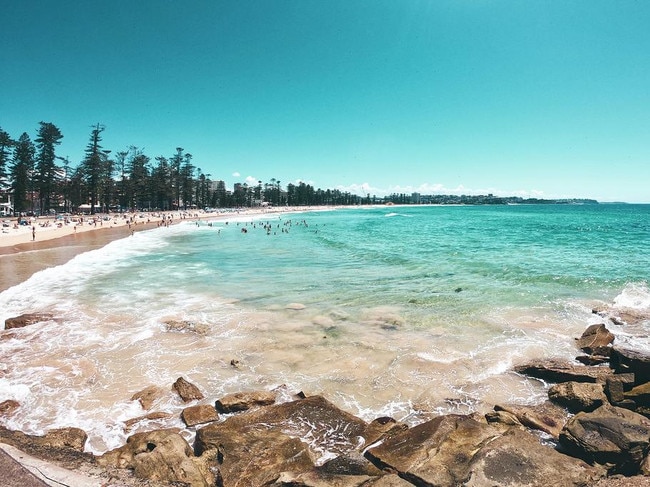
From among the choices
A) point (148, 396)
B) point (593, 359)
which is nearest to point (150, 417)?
point (148, 396)

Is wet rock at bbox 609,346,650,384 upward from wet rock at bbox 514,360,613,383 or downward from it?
upward

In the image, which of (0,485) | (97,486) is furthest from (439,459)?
(0,485)

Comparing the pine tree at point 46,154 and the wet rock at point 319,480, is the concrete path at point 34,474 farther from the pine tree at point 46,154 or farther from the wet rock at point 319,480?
the pine tree at point 46,154

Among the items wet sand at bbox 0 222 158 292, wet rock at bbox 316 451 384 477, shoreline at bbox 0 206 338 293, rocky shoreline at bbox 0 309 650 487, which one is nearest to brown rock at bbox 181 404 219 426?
rocky shoreline at bbox 0 309 650 487

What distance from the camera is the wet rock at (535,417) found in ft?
21.8

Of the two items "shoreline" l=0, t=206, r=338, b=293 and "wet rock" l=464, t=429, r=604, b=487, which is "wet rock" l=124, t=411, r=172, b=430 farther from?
"shoreline" l=0, t=206, r=338, b=293

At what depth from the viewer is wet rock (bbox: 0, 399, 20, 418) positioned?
720 centimetres

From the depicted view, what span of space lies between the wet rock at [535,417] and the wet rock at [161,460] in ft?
17.6

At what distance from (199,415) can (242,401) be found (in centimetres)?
89

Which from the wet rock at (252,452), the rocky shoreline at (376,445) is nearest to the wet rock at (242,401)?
the rocky shoreline at (376,445)

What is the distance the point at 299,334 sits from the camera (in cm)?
1193

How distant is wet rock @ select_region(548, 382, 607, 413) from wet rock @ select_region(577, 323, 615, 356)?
2854 millimetres

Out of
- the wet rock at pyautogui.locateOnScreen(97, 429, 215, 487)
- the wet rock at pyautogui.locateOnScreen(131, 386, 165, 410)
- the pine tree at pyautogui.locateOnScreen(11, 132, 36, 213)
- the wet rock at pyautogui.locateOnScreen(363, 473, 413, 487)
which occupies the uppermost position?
the pine tree at pyautogui.locateOnScreen(11, 132, 36, 213)

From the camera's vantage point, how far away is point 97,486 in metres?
4.11
